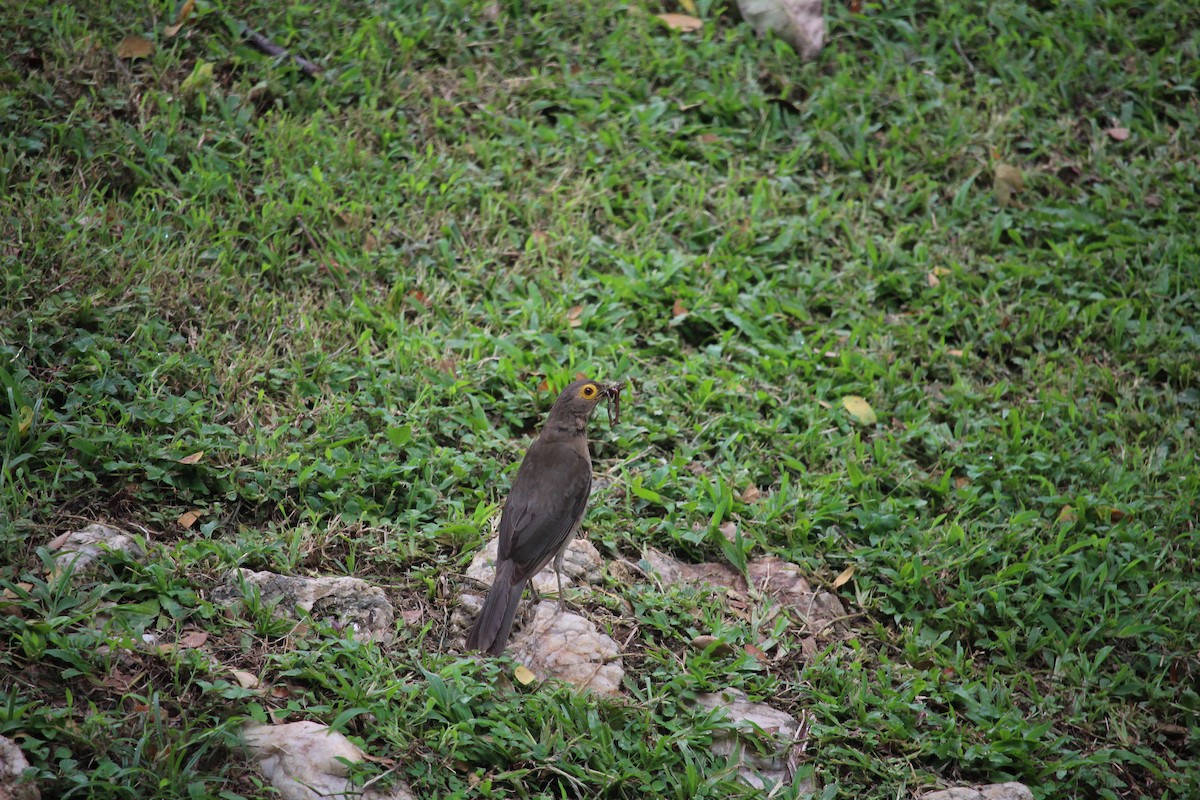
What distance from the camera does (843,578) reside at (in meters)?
5.58

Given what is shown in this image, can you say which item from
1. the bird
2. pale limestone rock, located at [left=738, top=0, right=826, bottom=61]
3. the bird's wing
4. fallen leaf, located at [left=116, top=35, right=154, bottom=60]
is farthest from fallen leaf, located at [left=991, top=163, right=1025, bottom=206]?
fallen leaf, located at [left=116, top=35, right=154, bottom=60]

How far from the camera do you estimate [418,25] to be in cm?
810

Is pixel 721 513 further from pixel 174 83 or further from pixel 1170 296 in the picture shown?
pixel 174 83

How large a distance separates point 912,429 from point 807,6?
4117 millimetres

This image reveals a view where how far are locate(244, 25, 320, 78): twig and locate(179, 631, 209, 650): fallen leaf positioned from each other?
4.52m

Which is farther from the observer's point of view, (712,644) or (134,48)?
(134,48)

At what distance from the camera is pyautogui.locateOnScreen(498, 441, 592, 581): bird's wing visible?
4.79 meters

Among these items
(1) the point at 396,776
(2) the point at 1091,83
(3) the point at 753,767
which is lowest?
(3) the point at 753,767

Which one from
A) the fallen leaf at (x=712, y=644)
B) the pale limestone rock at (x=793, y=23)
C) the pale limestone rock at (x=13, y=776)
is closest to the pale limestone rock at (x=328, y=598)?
the pale limestone rock at (x=13, y=776)

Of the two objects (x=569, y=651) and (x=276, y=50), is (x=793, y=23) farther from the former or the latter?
Result: (x=569, y=651)

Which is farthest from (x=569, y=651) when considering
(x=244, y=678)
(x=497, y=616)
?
(x=244, y=678)

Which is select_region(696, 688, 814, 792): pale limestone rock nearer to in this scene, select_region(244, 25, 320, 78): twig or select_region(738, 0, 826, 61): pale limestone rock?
select_region(244, 25, 320, 78): twig

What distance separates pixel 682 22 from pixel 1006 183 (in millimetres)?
2874

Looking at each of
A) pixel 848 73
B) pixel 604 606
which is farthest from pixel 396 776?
pixel 848 73
